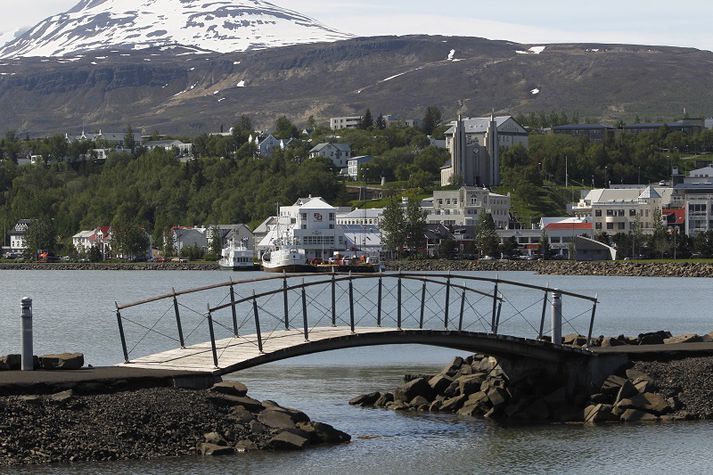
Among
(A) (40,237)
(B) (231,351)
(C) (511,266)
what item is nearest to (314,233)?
(C) (511,266)

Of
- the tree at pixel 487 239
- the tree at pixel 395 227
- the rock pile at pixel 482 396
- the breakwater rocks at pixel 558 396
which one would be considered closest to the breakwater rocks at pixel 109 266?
the tree at pixel 395 227

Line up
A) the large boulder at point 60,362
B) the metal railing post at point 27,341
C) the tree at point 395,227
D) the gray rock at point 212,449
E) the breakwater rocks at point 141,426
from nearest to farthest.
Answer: the breakwater rocks at point 141,426, the gray rock at point 212,449, the metal railing post at point 27,341, the large boulder at point 60,362, the tree at point 395,227

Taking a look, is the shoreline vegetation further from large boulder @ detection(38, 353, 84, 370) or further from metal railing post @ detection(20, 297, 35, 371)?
metal railing post @ detection(20, 297, 35, 371)

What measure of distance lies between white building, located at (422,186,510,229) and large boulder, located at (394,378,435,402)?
439 ft

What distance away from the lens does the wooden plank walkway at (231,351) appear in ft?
88.8

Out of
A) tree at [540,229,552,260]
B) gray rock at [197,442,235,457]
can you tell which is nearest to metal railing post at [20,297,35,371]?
gray rock at [197,442,235,457]

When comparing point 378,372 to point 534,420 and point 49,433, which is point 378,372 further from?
point 49,433

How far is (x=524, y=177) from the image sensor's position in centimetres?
18850

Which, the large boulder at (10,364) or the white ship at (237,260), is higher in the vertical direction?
the large boulder at (10,364)

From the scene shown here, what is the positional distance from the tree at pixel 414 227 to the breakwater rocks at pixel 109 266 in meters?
18.7

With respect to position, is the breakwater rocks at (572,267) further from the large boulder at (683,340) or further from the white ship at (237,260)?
the large boulder at (683,340)

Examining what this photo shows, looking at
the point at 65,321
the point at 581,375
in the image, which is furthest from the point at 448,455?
the point at 65,321

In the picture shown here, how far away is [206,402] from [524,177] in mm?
165253

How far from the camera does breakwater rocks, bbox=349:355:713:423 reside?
29016 millimetres
